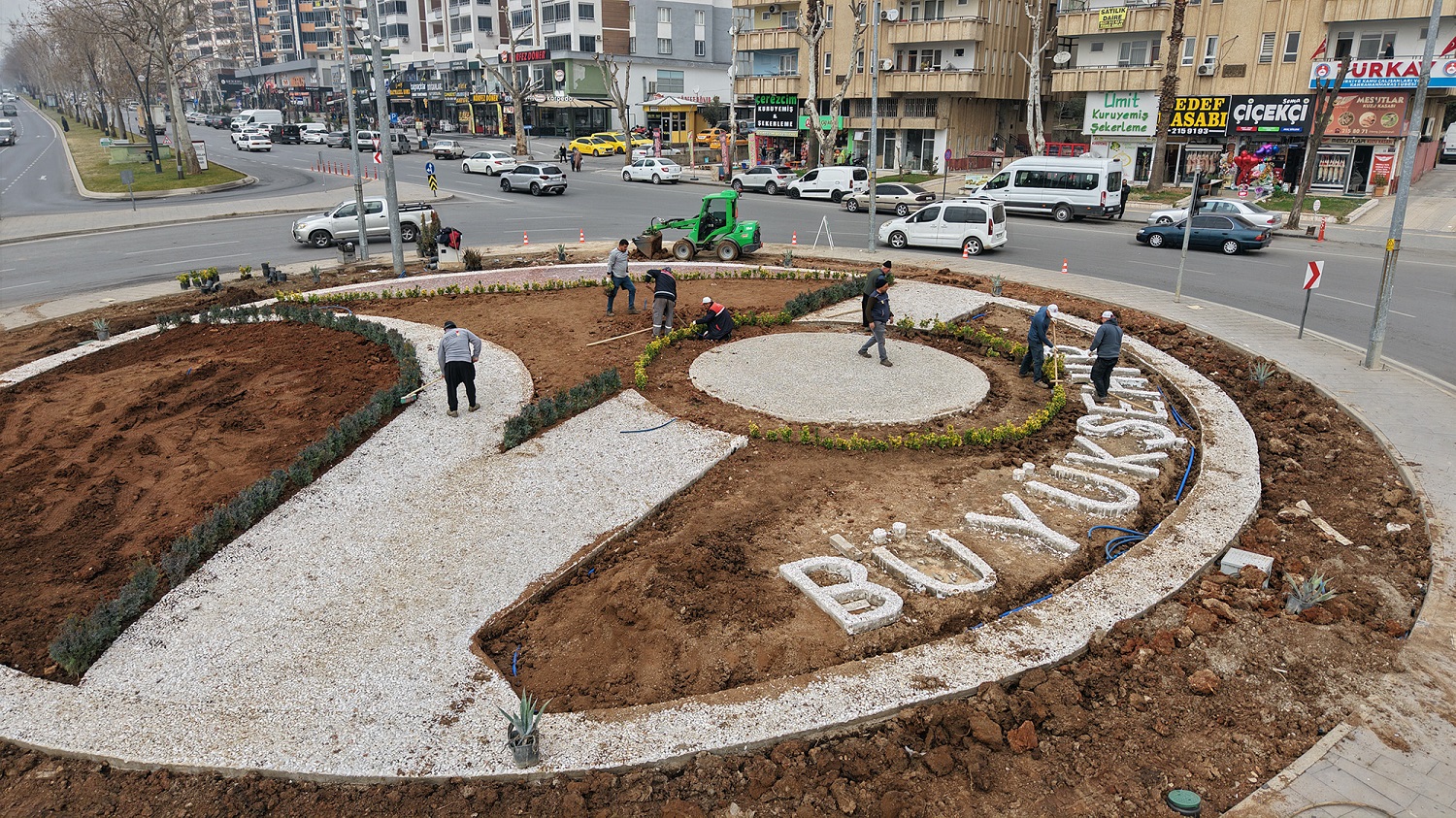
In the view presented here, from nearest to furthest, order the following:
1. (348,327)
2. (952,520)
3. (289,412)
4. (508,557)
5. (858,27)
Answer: (508,557), (952,520), (289,412), (348,327), (858,27)

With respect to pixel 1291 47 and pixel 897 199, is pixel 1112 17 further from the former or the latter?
pixel 897 199

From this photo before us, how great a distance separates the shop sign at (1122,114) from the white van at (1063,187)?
1143 cm

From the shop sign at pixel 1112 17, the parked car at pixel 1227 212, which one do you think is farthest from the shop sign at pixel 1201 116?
the parked car at pixel 1227 212

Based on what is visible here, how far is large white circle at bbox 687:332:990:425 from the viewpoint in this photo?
1258 cm

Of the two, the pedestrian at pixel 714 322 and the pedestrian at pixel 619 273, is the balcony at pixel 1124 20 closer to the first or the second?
the pedestrian at pixel 619 273

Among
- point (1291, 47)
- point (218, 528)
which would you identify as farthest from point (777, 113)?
point (218, 528)

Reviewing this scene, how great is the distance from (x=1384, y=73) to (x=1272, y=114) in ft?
13.6

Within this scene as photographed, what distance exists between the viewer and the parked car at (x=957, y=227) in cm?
2672

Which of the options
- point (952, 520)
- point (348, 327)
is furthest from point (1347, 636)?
point (348, 327)

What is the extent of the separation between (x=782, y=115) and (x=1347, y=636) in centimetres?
5060

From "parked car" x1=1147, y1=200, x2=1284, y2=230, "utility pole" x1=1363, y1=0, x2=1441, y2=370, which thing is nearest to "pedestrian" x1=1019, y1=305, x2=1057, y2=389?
"utility pole" x1=1363, y1=0, x2=1441, y2=370

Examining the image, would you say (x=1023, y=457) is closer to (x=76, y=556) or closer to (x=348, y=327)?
(x=76, y=556)

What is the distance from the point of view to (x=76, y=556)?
9.05 meters

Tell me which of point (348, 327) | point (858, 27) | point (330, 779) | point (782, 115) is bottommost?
point (330, 779)
